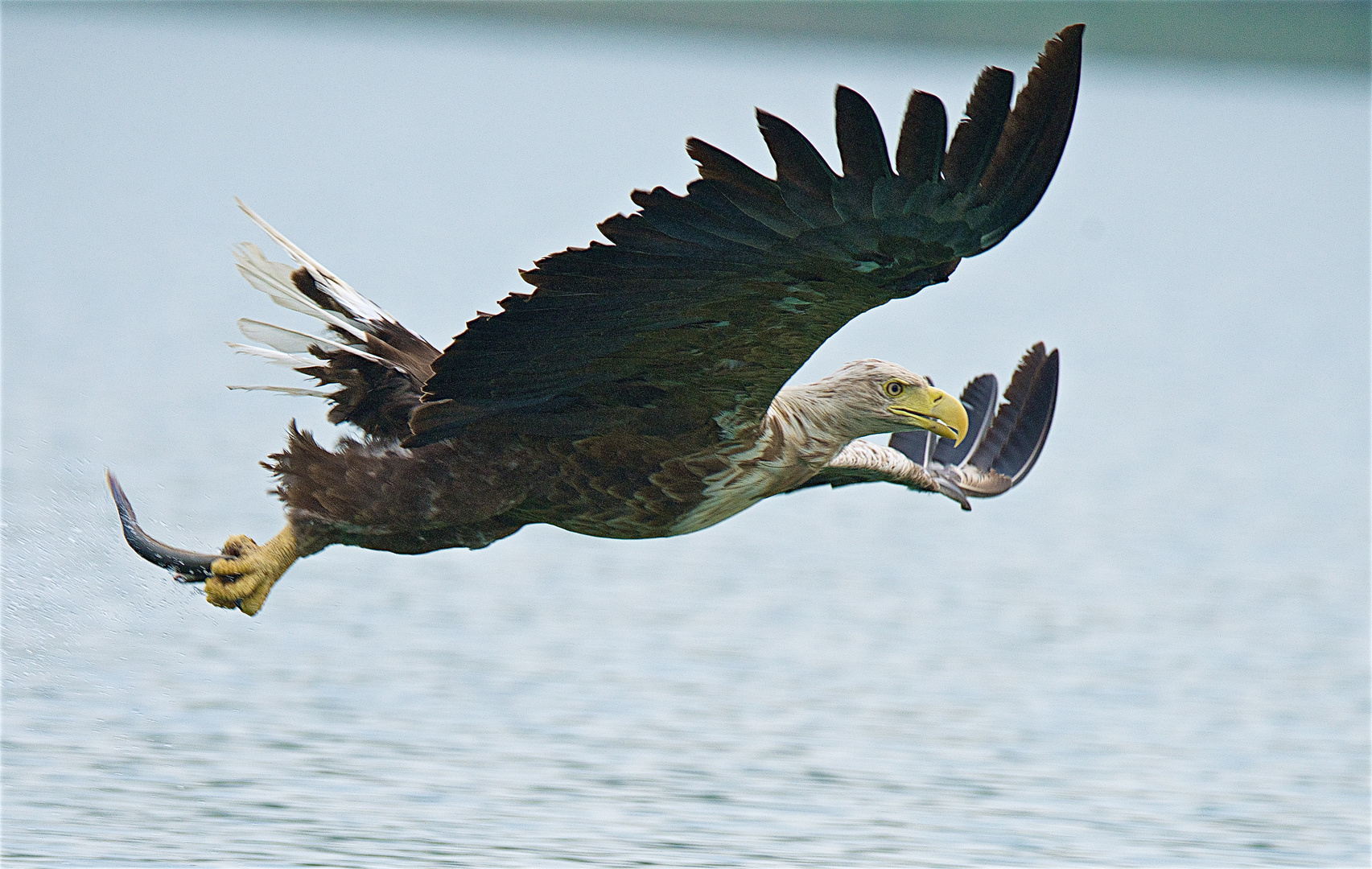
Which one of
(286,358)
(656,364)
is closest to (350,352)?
(286,358)

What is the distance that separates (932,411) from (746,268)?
0.92 m

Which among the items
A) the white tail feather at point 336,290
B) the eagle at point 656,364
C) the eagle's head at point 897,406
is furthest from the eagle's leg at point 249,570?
the eagle's head at point 897,406

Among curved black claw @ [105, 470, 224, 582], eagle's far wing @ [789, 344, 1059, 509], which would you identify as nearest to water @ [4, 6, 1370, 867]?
curved black claw @ [105, 470, 224, 582]

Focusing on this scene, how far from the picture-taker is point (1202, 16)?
50.1 meters

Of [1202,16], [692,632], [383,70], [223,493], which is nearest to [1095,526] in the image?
[692,632]

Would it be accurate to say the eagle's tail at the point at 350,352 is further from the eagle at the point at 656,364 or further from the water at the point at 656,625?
the water at the point at 656,625

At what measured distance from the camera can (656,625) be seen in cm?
835

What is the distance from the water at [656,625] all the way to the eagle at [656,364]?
2.76 ft

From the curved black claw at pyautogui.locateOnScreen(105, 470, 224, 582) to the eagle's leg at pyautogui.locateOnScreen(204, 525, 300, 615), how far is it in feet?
0.23

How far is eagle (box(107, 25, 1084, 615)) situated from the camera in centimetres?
396

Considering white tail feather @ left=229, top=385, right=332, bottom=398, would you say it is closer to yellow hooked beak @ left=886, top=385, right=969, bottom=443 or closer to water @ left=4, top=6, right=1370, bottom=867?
water @ left=4, top=6, right=1370, bottom=867

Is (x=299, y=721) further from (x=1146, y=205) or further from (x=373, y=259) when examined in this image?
(x=1146, y=205)

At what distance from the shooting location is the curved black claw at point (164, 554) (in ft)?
16.0

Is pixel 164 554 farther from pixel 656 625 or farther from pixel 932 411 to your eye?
pixel 656 625
